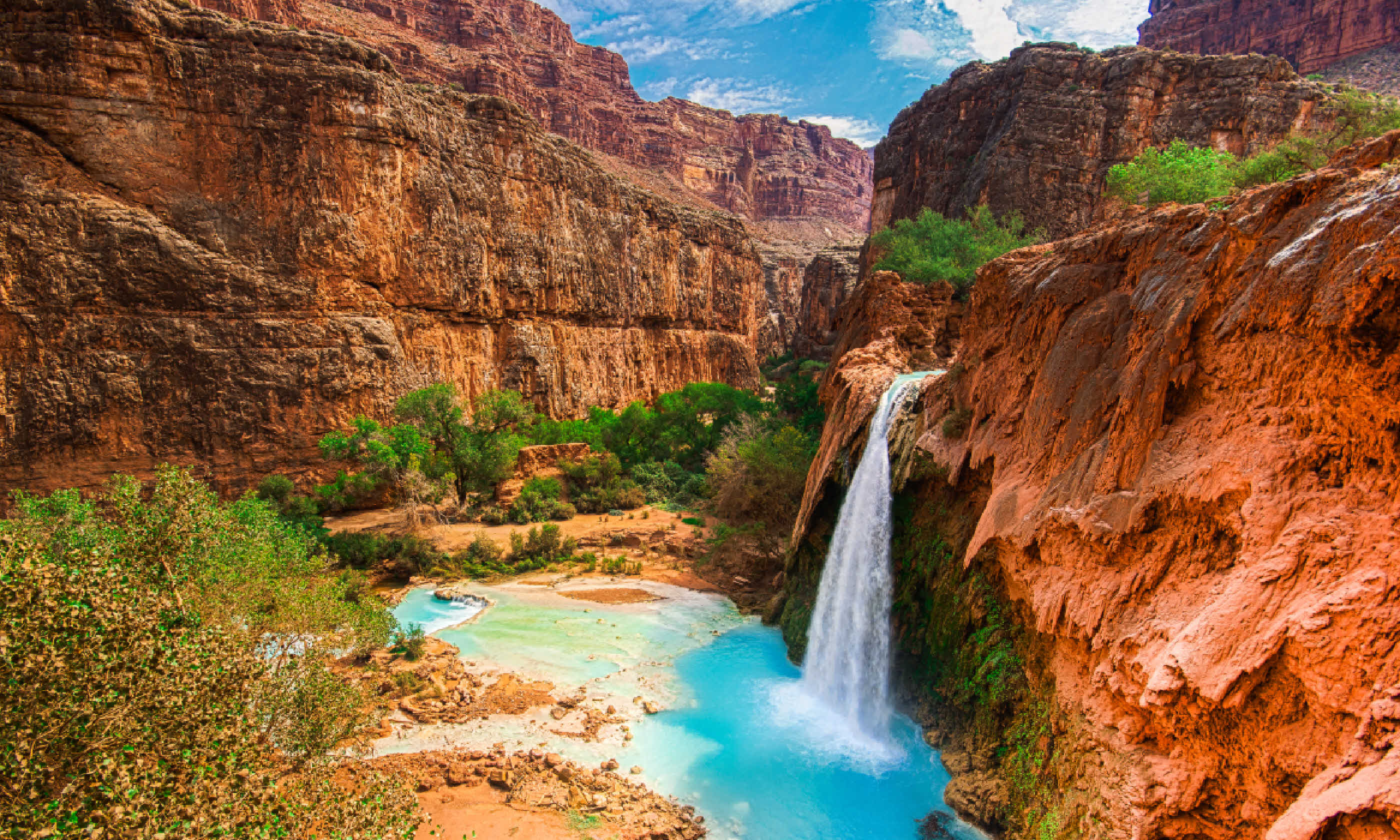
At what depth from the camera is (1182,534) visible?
5.78 m

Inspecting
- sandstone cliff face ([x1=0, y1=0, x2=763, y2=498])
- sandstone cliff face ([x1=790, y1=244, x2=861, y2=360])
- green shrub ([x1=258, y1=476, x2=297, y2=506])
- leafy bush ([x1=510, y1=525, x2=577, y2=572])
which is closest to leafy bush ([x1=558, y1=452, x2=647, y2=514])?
leafy bush ([x1=510, y1=525, x2=577, y2=572])

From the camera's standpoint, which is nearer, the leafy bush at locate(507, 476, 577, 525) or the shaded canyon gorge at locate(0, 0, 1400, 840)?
the shaded canyon gorge at locate(0, 0, 1400, 840)

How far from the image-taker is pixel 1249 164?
14.3 metres

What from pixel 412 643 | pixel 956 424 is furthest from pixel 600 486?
pixel 956 424

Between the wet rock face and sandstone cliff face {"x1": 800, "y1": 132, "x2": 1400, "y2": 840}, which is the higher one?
the wet rock face

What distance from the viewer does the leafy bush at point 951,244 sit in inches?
891

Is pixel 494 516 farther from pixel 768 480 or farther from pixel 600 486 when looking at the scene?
pixel 768 480

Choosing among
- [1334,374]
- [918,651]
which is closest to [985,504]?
[918,651]

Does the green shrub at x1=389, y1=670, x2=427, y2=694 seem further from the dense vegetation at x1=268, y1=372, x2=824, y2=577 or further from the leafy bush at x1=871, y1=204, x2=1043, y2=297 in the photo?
the leafy bush at x1=871, y1=204, x2=1043, y2=297

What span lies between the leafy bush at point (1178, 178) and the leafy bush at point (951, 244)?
13.8ft

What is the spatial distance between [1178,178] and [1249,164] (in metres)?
2.01

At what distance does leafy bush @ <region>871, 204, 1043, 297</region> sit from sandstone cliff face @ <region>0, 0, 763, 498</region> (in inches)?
801

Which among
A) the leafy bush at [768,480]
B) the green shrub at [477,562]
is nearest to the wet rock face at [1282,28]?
the leafy bush at [768,480]

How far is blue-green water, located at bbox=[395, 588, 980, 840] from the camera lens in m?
9.41
